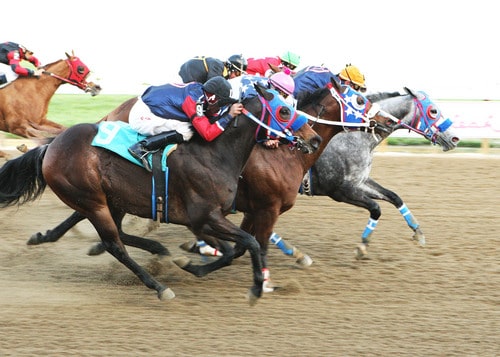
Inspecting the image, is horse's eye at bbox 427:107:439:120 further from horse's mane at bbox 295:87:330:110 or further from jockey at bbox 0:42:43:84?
jockey at bbox 0:42:43:84

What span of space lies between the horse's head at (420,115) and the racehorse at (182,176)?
2204 millimetres

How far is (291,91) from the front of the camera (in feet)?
22.5

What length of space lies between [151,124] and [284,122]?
3.62 ft

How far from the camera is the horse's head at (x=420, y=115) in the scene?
8070 millimetres

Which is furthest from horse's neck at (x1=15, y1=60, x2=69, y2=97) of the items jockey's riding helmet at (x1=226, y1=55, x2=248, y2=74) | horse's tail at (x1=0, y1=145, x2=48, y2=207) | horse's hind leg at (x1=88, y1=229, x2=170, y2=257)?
horse's hind leg at (x1=88, y1=229, x2=170, y2=257)

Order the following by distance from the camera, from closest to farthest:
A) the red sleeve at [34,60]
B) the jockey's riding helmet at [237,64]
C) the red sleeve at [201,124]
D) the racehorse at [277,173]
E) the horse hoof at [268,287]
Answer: the red sleeve at [201,124] → the horse hoof at [268,287] → the racehorse at [277,173] → the jockey's riding helmet at [237,64] → the red sleeve at [34,60]

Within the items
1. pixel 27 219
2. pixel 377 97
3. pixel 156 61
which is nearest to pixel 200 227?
pixel 377 97

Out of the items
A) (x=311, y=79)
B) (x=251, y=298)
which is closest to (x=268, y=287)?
(x=251, y=298)

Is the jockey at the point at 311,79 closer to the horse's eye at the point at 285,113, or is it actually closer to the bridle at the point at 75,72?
the horse's eye at the point at 285,113

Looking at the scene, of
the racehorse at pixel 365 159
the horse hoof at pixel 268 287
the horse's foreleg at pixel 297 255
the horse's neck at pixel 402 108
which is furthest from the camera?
the horse's neck at pixel 402 108

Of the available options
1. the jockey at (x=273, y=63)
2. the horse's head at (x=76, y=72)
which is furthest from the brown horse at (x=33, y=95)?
the jockey at (x=273, y=63)

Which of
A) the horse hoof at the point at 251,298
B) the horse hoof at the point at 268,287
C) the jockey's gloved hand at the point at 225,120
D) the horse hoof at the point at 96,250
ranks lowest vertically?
the horse hoof at the point at 96,250

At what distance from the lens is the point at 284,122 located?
6109 millimetres

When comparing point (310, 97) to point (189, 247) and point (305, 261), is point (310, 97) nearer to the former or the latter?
point (305, 261)
